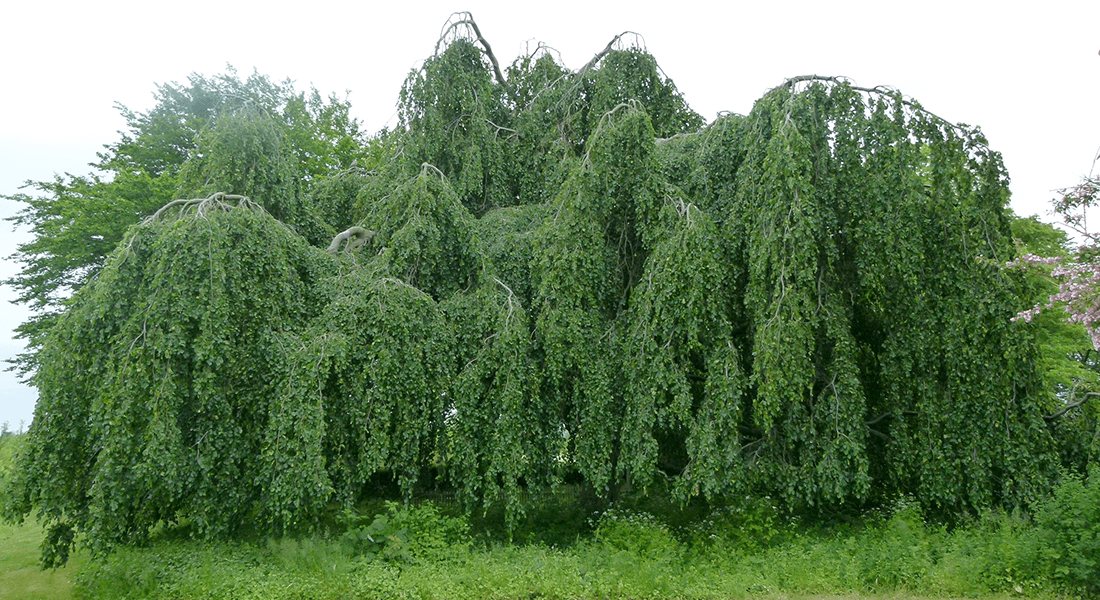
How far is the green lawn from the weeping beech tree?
0.77 metres

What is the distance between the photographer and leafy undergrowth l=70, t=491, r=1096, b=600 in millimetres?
5949

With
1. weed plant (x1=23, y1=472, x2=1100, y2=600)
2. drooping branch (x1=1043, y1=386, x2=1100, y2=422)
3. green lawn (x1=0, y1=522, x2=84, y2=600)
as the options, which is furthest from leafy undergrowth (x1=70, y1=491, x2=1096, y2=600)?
drooping branch (x1=1043, y1=386, x2=1100, y2=422)

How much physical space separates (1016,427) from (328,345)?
7.15m

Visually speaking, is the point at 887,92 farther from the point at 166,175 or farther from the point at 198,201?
the point at 166,175

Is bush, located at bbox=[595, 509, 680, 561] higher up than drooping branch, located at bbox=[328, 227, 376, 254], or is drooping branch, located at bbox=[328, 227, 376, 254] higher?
drooping branch, located at bbox=[328, 227, 376, 254]

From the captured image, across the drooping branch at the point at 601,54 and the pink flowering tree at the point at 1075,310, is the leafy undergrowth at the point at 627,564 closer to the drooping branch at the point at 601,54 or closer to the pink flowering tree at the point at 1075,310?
the pink flowering tree at the point at 1075,310

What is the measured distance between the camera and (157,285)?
6.45 metres

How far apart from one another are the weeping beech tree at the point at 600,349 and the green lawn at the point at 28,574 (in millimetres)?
773

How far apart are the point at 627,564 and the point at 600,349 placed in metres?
2.31

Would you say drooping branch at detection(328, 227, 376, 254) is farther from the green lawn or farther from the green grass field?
the green lawn

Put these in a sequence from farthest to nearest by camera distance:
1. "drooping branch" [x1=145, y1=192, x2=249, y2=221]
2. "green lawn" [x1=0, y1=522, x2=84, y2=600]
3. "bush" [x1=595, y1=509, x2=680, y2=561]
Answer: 1. "drooping branch" [x1=145, y1=192, x2=249, y2=221]
2. "green lawn" [x1=0, y1=522, x2=84, y2=600]
3. "bush" [x1=595, y1=509, x2=680, y2=561]

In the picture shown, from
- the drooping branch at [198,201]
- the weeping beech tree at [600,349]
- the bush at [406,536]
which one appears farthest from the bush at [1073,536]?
the drooping branch at [198,201]

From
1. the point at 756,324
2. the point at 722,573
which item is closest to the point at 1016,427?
the point at 756,324

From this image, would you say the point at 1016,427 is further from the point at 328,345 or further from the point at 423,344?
the point at 328,345
